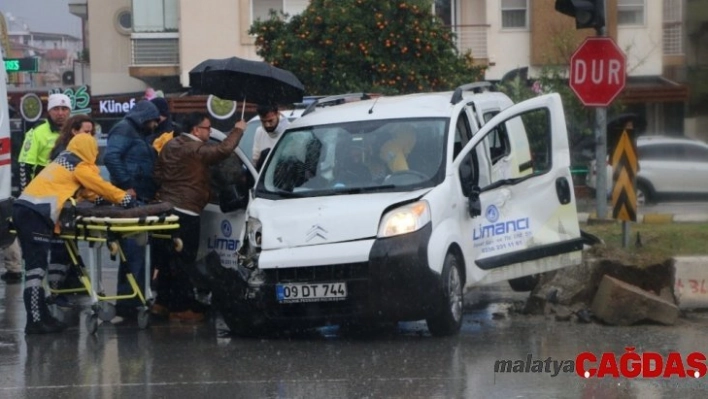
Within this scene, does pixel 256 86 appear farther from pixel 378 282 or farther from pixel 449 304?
pixel 449 304

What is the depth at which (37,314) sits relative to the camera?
9.95m

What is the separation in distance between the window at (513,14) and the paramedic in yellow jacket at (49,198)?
2639cm

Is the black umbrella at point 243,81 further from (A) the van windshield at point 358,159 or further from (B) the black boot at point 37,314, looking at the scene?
(B) the black boot at point 37,314

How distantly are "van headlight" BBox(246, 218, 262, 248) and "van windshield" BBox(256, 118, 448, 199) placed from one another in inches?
17.5

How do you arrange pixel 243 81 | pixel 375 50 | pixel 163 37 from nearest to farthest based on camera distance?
pixel 243 81
pixel 375 50
pixel 163 37

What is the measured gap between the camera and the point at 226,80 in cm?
1110

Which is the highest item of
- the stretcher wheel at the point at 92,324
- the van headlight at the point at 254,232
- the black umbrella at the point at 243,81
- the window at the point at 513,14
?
the window at the point at 513,14

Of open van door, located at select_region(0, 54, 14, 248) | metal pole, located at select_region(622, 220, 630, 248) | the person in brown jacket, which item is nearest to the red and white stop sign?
metal pole, located at select_region(622, 220, 630, 248)

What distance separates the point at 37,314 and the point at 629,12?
80.9 feet

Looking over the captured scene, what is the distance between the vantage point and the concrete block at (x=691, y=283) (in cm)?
1020

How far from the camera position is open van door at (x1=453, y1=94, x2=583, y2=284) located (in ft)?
32.7

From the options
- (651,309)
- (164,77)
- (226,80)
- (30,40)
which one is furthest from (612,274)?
(30,40)

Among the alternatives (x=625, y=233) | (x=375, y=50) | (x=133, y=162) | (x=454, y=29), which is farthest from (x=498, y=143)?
(x=454, y=29)

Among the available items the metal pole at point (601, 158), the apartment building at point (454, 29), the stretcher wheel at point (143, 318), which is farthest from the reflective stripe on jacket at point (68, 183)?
the apartment building at point (454, 29)
